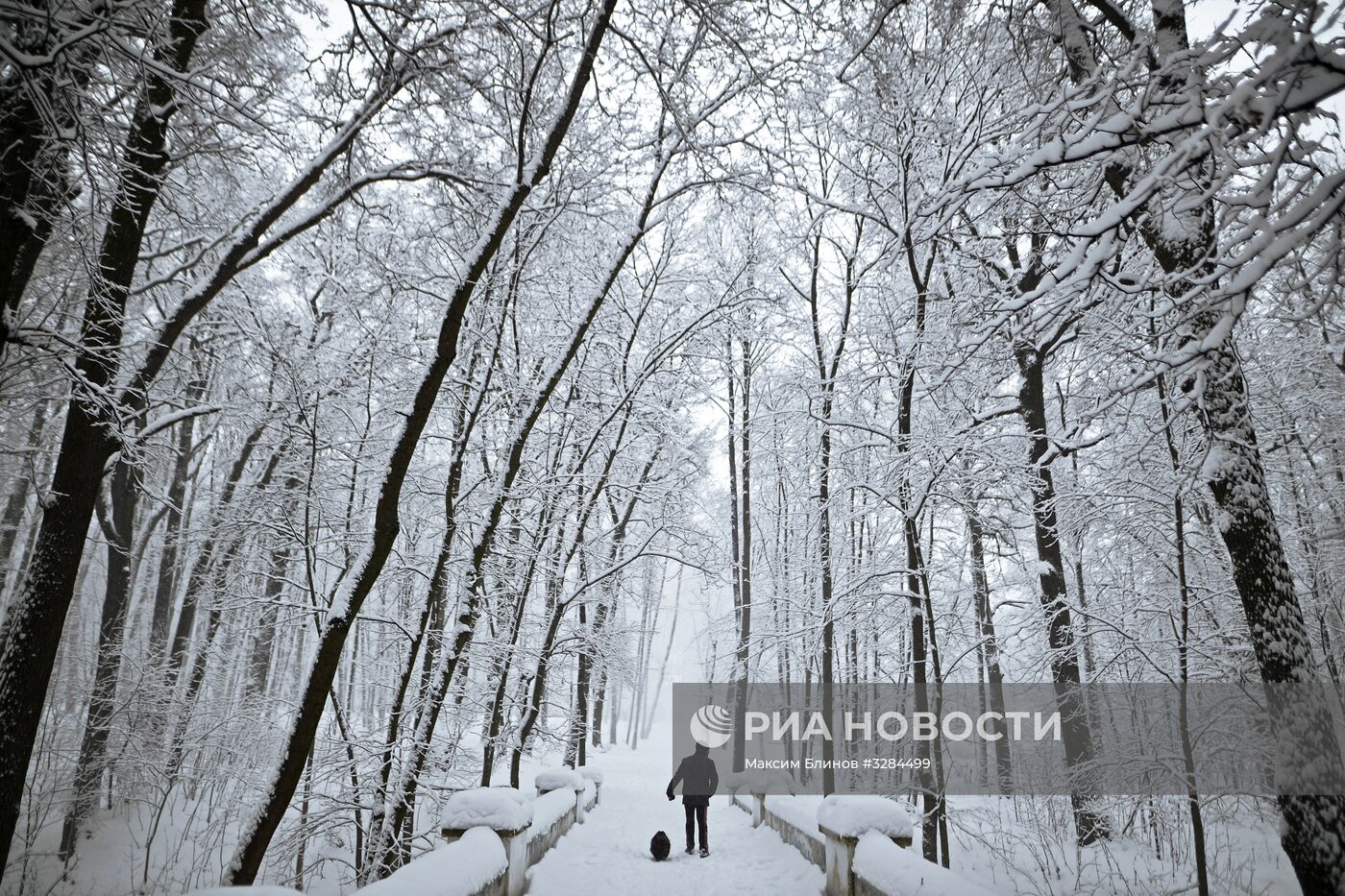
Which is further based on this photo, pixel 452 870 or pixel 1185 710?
pixel 1185 710

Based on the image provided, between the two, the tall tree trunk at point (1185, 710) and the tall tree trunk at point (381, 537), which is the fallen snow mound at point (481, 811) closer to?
the tall tree trunk at point (381, 537)

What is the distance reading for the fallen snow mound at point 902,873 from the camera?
3.43 meters

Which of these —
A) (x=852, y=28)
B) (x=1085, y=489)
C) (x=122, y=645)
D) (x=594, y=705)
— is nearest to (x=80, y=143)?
(x=852, y=28)

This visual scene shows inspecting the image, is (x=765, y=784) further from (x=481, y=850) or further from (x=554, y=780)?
(x=481, y=850)

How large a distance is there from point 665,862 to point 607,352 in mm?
7487

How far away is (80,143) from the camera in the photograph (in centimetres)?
298

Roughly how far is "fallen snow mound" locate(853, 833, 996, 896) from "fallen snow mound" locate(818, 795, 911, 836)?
0.08 meters

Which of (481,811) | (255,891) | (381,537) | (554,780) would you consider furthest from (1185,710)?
(554,780)

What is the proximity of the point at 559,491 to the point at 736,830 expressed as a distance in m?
6.48

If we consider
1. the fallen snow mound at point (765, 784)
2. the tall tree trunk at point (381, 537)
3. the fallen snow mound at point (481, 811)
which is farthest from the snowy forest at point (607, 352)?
the fallen snow mound at point (481, 811)

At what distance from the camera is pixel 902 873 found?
154 inches

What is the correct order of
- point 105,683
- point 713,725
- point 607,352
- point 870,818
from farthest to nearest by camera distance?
point 713,725 < point 607,352 < point 105,683 < point 870,818

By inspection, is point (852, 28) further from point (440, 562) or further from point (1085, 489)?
point (440, 562)

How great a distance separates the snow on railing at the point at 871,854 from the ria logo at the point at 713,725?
8838mm
